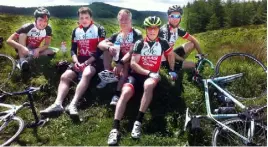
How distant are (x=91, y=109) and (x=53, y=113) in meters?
0.81

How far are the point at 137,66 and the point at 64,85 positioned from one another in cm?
171

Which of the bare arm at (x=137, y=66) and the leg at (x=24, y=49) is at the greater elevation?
the leg at (x=24, y=49)

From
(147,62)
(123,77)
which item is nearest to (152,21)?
(147,62)

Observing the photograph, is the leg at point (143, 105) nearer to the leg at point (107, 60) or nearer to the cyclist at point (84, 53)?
the leg at point (107, 60)

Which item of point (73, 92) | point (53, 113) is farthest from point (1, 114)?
point (73, 92)

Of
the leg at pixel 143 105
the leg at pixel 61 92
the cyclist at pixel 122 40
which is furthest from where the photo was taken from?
the cyclist at pixel 122 40

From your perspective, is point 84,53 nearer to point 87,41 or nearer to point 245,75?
point 87,41

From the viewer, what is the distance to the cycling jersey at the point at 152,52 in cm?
721

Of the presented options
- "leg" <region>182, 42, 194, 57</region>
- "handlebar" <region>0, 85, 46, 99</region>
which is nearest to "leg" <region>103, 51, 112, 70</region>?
"handlebar" <region>0, 85, 46, 99</region>

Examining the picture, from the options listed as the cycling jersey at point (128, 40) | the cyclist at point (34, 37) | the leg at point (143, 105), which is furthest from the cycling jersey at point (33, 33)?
the leg at point (143, 105)

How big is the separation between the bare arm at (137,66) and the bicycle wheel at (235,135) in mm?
1808

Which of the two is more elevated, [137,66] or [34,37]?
[34,37]

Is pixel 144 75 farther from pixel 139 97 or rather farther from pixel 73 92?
pixel 73 92

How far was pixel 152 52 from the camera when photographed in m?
7.21
